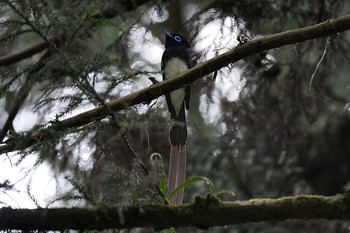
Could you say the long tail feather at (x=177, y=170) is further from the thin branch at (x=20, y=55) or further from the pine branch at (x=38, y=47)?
the thin branch at (x=20, y=55)

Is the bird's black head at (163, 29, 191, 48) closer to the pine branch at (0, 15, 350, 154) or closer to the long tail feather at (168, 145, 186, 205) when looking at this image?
the long tail feather at (168, 145, 186, 205)

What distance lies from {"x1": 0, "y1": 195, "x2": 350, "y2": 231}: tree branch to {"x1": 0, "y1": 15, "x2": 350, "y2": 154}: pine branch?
1.37 ft

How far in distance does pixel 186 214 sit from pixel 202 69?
0.89m

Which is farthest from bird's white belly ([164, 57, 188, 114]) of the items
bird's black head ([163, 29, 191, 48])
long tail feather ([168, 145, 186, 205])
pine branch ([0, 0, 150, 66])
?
long tail feather ([168, 145, 186, 205])

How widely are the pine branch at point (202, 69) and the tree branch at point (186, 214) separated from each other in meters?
0.42

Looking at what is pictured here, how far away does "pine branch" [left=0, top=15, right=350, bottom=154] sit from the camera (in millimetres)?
3670

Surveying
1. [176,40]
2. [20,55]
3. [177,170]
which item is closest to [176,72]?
[176,40]

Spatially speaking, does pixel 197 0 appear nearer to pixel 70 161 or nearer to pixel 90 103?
pixel 70 161

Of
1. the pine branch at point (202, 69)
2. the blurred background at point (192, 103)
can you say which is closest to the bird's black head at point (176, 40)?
the blurred background at point (192, 103)

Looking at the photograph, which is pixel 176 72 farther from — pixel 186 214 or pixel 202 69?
pixel 186 214

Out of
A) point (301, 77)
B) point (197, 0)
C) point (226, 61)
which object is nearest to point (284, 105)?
point (301, 77)

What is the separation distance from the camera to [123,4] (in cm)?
547

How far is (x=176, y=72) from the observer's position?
5484 mm

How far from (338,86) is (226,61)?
17.0 ft
